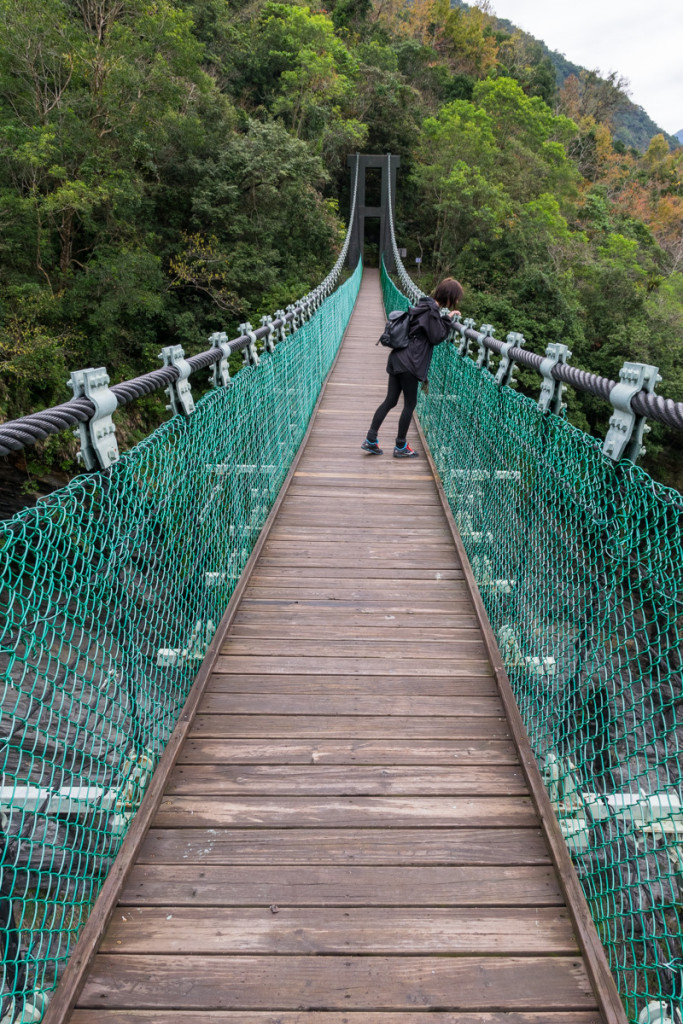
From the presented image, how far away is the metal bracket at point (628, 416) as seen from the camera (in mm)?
1467

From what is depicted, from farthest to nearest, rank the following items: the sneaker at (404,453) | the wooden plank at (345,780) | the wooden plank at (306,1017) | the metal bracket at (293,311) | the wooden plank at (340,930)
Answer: the metal bracket at (293,311), the sneaker at (404,453), the wooden plank at (345,780), the wooden plank at (340,930), the wooden plank at (306,1017)

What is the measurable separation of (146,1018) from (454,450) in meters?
3.07

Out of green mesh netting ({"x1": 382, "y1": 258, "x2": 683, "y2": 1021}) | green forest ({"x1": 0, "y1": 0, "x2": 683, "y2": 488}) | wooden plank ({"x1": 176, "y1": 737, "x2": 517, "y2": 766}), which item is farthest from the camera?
green forest ({"x1": 0, "y1": 0, "x2": 683, "y2": 488})

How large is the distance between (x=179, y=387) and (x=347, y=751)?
4.46 feet

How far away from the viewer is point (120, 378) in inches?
493

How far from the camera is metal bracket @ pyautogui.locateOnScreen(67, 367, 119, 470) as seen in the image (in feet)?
4.84

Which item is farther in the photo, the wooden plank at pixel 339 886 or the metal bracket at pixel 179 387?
the metal bracket at pixel 179 387

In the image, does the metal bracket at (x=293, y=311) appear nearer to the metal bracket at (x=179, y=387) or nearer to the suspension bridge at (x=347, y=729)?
the suspension bridge at (x=347, y=729)

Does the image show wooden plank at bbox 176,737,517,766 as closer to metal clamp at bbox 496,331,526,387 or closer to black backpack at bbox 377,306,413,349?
metal clamp at bbox 496,331,526,387

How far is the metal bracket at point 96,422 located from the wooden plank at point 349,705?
3.02 feet

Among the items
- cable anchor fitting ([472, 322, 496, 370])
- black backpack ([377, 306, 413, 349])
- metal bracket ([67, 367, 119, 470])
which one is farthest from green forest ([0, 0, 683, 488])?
metal bracket ([67, 367, 119, 470])

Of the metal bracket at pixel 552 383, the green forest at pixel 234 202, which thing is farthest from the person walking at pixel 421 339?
the green forest at pixel 234 202

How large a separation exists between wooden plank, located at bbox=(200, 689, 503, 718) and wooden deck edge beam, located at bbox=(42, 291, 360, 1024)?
0.30 ft

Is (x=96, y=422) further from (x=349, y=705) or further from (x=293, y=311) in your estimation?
(x=293, y=311)
